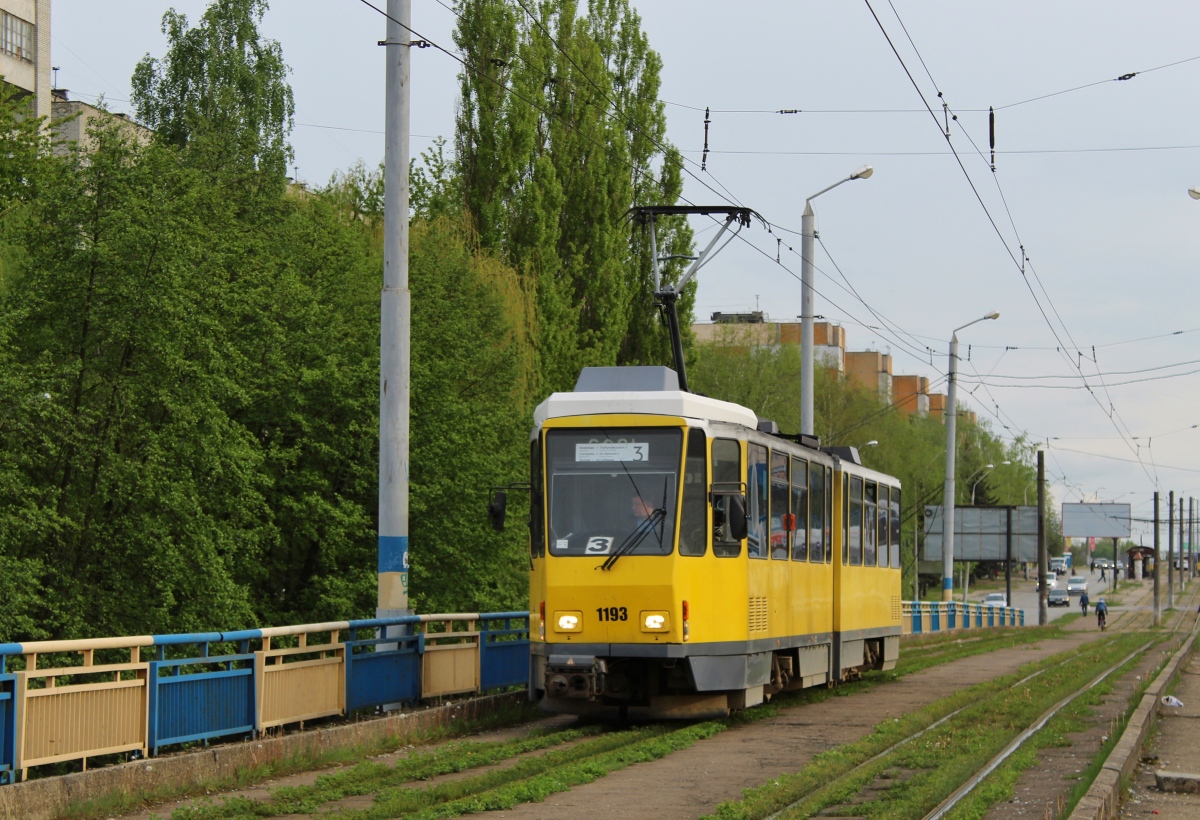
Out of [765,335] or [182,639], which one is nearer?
[182,639]

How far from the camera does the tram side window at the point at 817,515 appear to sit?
1845 cm

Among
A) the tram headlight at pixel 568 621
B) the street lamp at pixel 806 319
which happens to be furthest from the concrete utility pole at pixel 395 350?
the street lamp at pixel 806 319

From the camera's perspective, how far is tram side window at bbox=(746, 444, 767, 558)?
15.8 metres

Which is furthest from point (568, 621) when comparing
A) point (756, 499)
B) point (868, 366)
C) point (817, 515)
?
point (868, 366)

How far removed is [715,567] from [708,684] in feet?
3.67

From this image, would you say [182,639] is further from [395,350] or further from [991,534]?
[991,534]

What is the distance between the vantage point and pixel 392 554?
15.8 meters

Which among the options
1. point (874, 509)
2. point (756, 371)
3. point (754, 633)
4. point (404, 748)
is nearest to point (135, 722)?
point (404, 748)

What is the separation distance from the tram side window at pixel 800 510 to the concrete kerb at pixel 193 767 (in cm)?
454

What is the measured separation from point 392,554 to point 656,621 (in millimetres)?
2820

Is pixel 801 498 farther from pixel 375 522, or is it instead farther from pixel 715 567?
pixel 375 522

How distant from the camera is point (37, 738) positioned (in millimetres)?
9625

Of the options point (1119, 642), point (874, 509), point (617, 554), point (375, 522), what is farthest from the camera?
point (1119, 642)

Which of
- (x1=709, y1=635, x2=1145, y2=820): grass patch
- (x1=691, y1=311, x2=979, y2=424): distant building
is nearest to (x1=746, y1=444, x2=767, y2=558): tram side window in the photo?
(x1=709, y1=635, x2=1145, y2=820): grass patch
